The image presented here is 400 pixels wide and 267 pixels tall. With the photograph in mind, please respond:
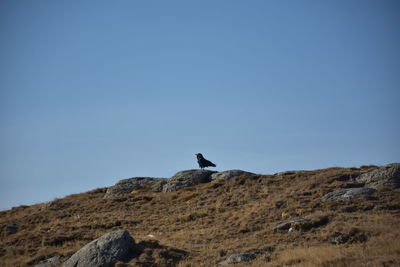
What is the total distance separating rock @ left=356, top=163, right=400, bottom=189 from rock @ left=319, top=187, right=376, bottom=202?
185 centimetres

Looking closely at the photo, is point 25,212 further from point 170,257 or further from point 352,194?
point 352,194

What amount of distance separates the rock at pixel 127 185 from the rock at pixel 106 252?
20.5 m

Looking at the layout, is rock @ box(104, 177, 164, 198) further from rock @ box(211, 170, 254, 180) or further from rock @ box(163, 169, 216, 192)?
rock @ box(211, 170, 254, 180)

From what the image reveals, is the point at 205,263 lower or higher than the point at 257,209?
lower

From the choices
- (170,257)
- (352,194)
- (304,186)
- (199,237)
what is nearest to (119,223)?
(199,237)

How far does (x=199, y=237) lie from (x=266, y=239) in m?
3.79

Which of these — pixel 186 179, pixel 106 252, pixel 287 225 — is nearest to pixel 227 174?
pixel 186 179

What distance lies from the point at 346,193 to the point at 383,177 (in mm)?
3924

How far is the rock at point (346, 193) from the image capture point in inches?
1029

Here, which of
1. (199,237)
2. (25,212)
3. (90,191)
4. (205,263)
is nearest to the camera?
(205,263)

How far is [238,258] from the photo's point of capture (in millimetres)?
17750

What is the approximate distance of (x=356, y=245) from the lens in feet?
59.0

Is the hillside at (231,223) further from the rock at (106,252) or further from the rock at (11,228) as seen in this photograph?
the rock at (106,252)

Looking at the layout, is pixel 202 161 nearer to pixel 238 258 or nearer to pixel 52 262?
pixel 52 262
